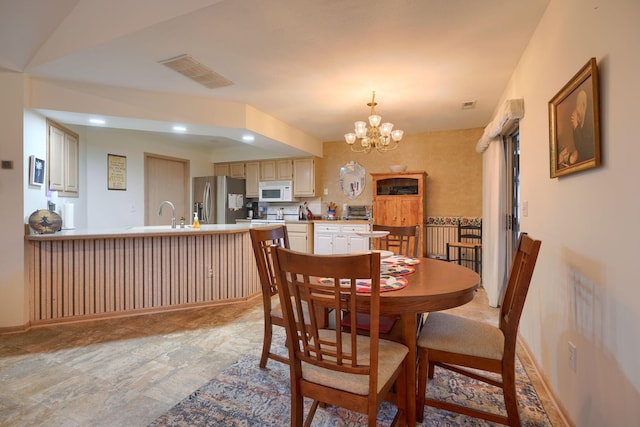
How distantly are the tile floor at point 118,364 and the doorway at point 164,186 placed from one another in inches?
109

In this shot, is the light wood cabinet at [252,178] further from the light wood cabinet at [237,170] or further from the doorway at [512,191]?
the doorway at [512,191]

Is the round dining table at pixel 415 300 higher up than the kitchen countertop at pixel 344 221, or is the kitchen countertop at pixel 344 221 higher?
the kitchen countertop at pixel 344 221

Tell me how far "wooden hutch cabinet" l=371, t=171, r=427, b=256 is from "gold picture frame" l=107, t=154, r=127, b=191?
4012 millimetres

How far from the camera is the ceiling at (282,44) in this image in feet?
6.53

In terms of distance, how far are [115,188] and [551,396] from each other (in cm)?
553

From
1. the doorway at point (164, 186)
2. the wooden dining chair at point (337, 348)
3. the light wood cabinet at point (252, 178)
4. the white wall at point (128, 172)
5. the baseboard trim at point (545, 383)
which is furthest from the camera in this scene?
the light wood cabinet at point (252, 178)

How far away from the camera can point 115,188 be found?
464 centimetres

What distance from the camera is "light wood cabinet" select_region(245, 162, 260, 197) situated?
6.13 m

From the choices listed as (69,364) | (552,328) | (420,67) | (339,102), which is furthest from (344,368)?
(339,102)

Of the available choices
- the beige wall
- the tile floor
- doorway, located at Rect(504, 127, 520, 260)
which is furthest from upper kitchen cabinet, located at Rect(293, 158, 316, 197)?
doorway, located at Rect(504, 127, 520, 260)

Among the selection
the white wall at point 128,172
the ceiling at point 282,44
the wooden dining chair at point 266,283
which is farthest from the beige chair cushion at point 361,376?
the white wall at point 128,172

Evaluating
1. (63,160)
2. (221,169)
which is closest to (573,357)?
(63,160)

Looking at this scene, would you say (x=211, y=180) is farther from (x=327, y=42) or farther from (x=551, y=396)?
(x=551, y=396)

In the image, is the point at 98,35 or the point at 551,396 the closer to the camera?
the point at 551,396
